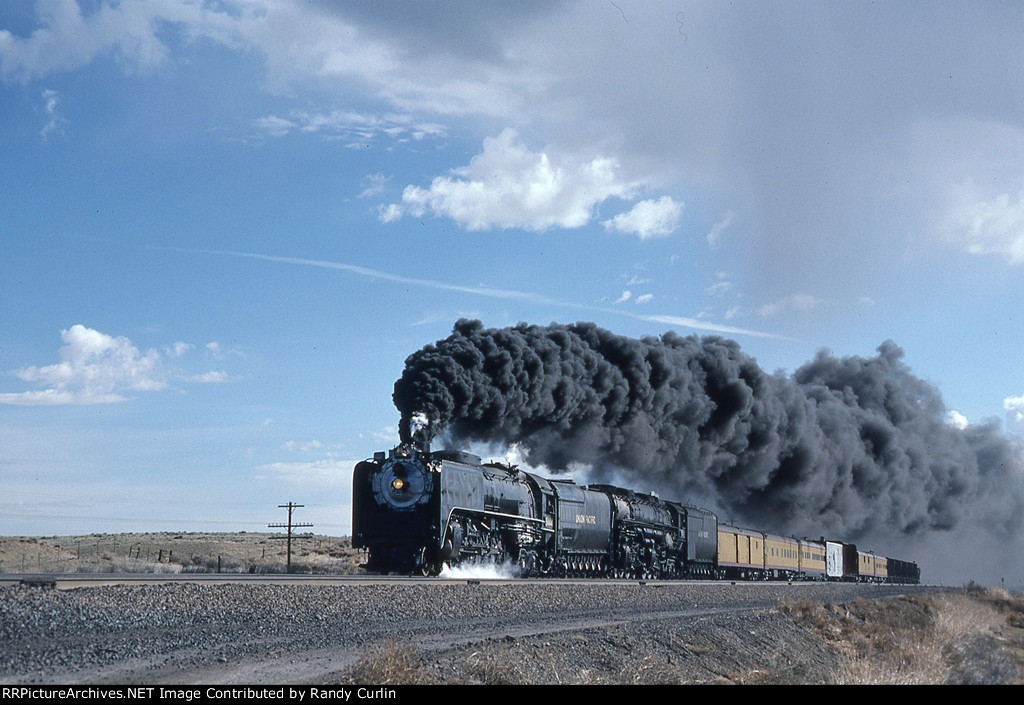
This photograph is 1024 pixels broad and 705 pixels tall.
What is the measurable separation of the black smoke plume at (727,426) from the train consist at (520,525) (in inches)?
168

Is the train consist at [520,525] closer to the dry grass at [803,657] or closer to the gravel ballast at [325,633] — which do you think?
the gravel ballast at [325,633]

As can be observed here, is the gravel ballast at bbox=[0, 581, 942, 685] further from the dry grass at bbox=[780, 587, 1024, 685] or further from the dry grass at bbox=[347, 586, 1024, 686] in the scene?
the dry grass at bbox=[780, 587, 1024, 685]

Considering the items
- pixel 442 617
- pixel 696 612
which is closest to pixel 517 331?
pixel 696 612

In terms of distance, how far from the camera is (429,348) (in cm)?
3519

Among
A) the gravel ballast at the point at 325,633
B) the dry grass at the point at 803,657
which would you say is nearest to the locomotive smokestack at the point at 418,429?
the gravel ballast at the point at 325,633

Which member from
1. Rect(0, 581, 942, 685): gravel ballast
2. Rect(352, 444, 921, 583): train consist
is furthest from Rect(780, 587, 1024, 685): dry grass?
Rect(352, 444, 921, 583): train consist

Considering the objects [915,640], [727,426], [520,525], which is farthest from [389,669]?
[727,426]

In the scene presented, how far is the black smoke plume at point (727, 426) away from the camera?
122 ft

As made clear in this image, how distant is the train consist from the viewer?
2727 cm

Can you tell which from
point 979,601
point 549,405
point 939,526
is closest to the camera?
point 549,405

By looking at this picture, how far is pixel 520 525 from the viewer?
31438 millimetres

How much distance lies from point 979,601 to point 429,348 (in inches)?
1211

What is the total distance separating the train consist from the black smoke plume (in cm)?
427
